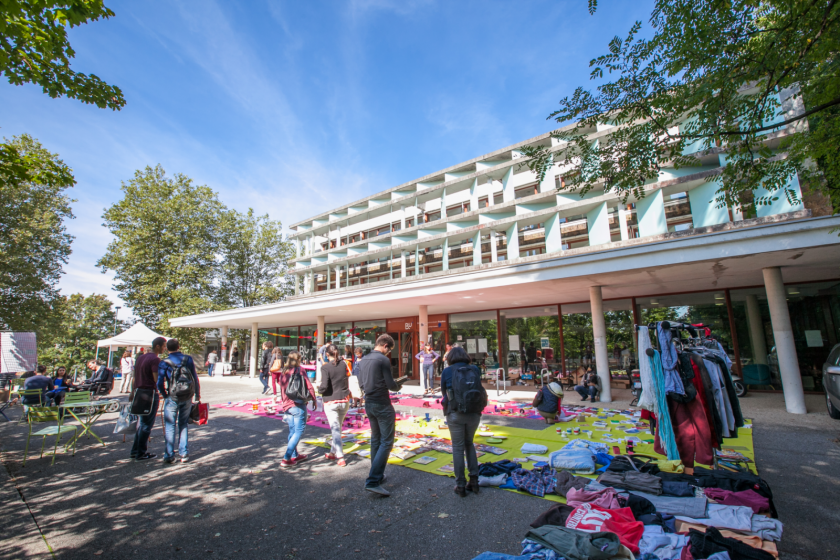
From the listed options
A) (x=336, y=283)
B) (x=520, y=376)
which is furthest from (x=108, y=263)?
(x=520, y=376)

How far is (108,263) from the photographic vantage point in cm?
2786

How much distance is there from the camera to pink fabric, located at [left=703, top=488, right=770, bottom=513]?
3402 mm

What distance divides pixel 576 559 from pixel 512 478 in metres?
2.07

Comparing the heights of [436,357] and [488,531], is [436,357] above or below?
above

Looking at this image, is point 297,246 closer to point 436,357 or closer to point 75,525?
point 436,357

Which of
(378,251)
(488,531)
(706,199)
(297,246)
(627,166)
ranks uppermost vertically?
(297,246)

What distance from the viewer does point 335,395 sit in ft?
18.5

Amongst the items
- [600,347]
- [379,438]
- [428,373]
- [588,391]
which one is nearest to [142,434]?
[379,438]

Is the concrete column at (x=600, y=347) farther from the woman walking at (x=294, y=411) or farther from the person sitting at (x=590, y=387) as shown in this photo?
the woman walking at (x=294, y=411)

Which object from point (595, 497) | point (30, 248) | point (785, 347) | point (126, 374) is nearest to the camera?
point (595, 497)

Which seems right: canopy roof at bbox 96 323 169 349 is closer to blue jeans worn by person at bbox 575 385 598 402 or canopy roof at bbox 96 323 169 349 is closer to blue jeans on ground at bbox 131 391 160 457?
blue jeans on ground at bbox 131 391 160 457

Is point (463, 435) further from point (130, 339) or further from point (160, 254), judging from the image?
point (160, 254)

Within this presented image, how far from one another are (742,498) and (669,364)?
136 centimetres

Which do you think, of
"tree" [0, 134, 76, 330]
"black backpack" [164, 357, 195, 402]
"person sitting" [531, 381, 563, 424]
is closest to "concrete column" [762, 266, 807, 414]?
"person sitting" [531, 381, 563, 424]
